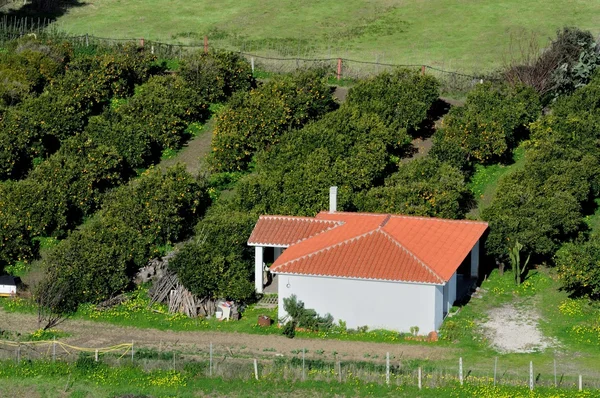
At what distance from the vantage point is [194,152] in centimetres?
6494

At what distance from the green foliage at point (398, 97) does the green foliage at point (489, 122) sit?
182 centimetres

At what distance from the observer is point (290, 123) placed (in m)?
63.6

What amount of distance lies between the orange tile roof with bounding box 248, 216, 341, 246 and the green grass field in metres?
26.5

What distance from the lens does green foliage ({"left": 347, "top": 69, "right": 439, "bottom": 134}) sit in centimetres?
6366

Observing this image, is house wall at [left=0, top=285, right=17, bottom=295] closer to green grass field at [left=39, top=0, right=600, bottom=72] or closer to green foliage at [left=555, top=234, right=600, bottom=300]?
green foliage at [left=555, top=234, right=600, bottom=300]

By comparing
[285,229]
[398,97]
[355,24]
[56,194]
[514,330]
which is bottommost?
[514,330]

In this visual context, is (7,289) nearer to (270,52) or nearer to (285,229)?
(285,229)

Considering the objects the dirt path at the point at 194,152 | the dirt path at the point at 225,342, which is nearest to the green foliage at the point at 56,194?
the dirt path at the point at 194,152

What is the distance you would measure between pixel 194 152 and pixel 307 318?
20477 mm

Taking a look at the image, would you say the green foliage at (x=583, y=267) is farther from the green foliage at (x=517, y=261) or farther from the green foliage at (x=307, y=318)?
the green foliage at (x=307, y=318)

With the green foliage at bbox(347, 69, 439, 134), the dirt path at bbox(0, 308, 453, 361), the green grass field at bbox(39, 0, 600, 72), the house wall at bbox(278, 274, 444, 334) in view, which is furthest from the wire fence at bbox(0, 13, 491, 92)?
the dirt path at bbox(0, 308, 453, 361)

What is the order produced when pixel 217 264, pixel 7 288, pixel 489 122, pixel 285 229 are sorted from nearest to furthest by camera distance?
pixel 217 264
pixel 7 288
pixel 285 229
pixel 489 122

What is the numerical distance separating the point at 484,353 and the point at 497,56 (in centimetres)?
3641

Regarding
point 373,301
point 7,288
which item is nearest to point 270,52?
point 7,288
